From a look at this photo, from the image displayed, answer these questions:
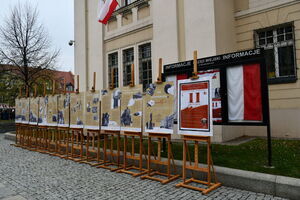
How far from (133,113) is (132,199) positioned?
92.3 inches

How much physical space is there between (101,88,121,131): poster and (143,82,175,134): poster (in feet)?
3.58

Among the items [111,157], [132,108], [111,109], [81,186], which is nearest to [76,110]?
[111,109]

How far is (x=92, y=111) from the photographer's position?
726cm

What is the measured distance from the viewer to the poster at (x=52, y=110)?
8891 mm

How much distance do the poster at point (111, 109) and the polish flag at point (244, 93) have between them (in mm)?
2859

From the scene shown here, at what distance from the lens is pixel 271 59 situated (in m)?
9.40

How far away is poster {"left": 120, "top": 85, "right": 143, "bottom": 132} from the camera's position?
5.91 m

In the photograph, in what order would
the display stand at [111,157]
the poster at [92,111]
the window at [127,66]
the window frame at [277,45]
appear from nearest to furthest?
the display stand at [111,157] < the poster at [92,111] < the window frame at [277,45] < the window at [127,66]

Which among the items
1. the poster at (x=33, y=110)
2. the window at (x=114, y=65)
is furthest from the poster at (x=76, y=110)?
the window at (x=114, y=65)

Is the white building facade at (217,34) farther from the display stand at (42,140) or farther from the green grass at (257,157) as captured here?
the display stand at (42,140)

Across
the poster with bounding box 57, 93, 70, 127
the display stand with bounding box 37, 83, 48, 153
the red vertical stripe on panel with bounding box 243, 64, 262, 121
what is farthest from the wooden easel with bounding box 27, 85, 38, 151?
the red vertical stripe on panel with bounding box 243, 64, 262, 121

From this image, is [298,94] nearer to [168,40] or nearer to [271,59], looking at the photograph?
[271,59]

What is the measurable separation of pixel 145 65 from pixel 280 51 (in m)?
6.12

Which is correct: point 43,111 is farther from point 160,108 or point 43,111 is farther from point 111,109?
point 160,108
